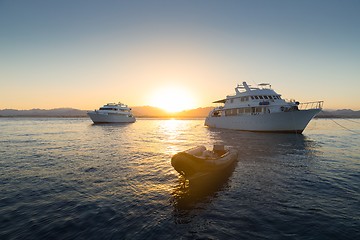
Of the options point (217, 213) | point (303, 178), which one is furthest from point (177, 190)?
point (303, 178)

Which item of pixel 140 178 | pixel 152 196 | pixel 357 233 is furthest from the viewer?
pixel 140 178

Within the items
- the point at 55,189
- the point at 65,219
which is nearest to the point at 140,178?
the point at 55,189

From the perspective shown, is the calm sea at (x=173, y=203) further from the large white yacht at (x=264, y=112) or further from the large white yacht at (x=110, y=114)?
the large white yacht at (x=110, y=114)

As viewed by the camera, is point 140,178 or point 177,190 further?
point 140,178

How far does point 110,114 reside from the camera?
7138cm

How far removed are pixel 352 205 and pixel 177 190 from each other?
7284 mm

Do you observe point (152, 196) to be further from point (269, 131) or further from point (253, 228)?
point (269, 131)

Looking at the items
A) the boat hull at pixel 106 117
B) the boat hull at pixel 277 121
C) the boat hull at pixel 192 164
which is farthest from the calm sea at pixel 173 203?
the boat hull at pixel 106 117

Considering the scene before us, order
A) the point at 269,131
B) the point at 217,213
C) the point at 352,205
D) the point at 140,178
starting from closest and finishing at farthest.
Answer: the point at 217,213, the point at 352,205, the point at 140,178, the point at 269,131

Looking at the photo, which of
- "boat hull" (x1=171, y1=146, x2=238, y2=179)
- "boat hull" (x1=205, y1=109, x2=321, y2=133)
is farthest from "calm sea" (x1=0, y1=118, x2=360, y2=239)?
"boat hull" (x1=205, y1=109, x2=321, y2=133)

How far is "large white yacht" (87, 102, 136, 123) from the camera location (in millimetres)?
69875

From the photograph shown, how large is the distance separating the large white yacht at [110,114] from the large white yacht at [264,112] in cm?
4215

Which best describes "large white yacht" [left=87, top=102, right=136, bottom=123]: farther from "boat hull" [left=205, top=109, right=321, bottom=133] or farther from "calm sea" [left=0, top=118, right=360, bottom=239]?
"calm sea" [left=0, top=118, right=360, bottom=239]

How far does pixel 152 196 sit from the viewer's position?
30.3ft
